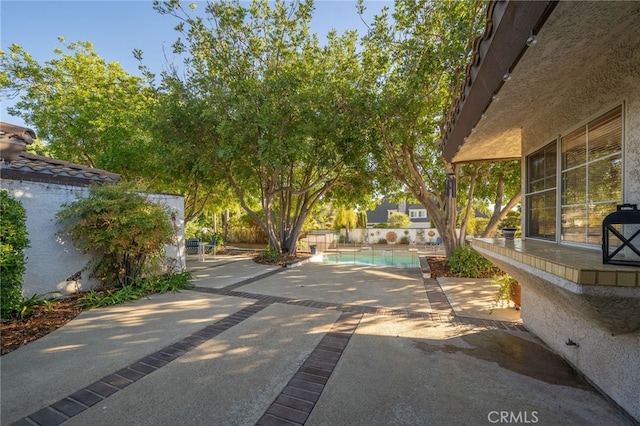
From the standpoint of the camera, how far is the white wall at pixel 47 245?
233 inches

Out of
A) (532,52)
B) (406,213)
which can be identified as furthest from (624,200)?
(406,213)

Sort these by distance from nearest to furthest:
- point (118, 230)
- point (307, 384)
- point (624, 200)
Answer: point (624, 200) < point (307, 384) < point (118, 230)

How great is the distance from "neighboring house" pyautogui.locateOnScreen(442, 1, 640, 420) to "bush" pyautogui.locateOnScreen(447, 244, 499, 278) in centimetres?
435

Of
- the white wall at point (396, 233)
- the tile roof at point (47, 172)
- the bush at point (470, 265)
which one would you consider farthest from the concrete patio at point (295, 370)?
the white wall at point (396, 233)

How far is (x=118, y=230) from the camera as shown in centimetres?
660

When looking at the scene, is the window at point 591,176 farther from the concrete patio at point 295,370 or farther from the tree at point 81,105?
the tree at point 81,105

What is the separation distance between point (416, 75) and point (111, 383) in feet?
30.8

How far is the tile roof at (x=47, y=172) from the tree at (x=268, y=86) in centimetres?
362

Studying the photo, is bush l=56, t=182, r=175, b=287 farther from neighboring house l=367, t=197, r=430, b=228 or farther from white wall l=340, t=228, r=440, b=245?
neighboring house l=367, t=197, r=430, b=228

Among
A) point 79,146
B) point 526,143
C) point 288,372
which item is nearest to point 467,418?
point 288,372

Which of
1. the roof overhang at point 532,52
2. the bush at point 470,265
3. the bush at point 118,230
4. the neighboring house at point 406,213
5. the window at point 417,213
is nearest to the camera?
the roof overhang at point 532,52

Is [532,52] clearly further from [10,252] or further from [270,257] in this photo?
[270,257]

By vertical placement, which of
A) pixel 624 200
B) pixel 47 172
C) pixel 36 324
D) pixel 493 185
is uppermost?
pixel 493 185

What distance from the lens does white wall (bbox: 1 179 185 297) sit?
5.92 metres
